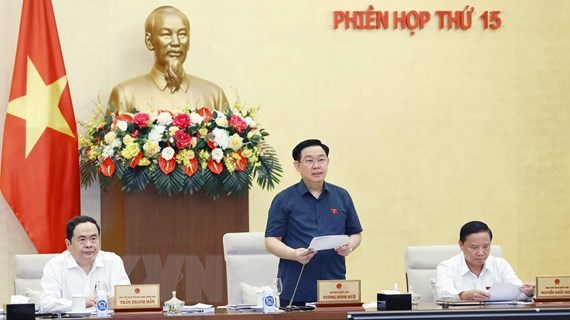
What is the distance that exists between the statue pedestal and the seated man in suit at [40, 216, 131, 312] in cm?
147

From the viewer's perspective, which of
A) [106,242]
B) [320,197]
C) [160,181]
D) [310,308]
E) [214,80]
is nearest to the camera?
[310,308]

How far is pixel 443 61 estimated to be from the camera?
25.7ft

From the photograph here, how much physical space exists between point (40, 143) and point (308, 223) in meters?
2.37

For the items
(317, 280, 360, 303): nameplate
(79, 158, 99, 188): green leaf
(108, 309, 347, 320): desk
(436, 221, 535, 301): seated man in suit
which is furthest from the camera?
(79, 158, 99, 188): green leaf

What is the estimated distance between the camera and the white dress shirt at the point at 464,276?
5.20 metres

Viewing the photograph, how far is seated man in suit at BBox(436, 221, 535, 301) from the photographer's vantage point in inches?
206

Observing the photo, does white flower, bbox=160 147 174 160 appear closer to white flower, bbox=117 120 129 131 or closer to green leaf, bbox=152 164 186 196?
green leaf, bbox=152 164 186 196

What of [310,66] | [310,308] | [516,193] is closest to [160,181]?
[310,66]

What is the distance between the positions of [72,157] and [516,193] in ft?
10.9

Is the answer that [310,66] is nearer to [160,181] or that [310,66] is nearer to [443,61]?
[443,61]

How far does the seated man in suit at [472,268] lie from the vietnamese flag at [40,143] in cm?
276

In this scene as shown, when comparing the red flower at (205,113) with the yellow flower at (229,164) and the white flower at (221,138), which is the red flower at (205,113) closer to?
the white flower at (221,138)

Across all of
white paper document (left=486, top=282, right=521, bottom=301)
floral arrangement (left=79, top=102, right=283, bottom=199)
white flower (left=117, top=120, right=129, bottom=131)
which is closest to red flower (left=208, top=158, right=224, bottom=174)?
floral arrangement (left=79, top=102, right=283, bottom=199)

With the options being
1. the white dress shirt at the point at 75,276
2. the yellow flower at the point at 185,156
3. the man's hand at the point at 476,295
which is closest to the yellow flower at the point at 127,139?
the yellow flower at the point at 185,156
